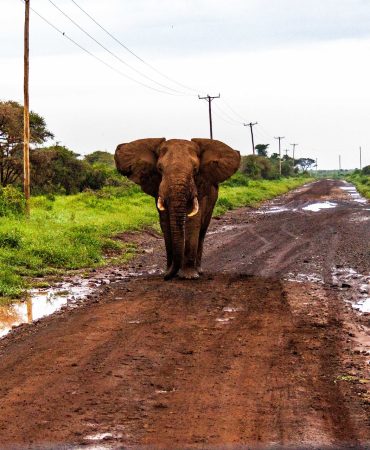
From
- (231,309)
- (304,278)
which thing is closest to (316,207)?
(304,278)

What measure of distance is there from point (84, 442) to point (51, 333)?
372cm

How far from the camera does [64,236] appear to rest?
1744cm

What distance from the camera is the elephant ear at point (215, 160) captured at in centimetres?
1310

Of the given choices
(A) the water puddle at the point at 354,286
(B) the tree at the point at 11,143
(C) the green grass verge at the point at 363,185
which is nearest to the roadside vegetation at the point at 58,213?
(B) the tree at the point at 11,143

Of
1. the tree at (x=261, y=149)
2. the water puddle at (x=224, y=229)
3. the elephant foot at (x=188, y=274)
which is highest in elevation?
the tree at (x=261, y=149)

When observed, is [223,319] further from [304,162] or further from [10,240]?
[304,162]

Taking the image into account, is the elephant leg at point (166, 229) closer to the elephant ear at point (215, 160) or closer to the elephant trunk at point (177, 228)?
the elephant trunk at point (177, 228)

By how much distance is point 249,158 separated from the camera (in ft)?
273

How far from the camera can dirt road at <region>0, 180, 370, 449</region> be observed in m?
5.39

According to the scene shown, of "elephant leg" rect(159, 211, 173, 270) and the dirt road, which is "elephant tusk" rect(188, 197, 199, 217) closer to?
"elephant leg" rect(159, 211, 173, 270)

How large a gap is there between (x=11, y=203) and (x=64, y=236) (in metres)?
4.87

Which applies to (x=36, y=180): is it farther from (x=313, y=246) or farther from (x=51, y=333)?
(x=51, y=333)

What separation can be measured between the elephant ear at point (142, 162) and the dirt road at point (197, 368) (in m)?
1.70

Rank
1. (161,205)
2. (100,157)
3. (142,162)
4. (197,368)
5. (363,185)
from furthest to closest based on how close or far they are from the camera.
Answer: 1. (100,157)
2. (363,185)
3. (142,162)
4. (161,205)
5. (197,368)
